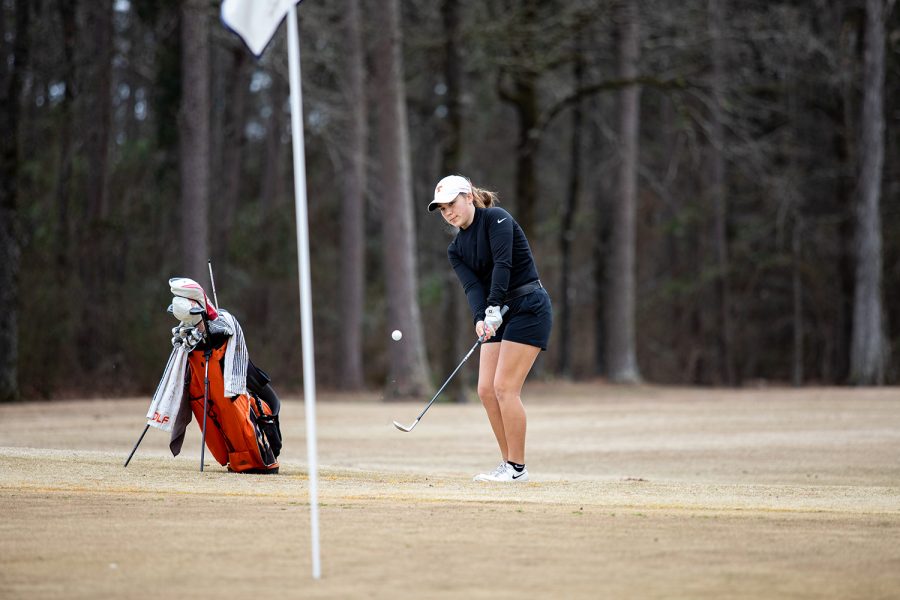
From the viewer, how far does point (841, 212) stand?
41156mm

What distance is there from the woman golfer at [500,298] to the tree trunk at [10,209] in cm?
1855

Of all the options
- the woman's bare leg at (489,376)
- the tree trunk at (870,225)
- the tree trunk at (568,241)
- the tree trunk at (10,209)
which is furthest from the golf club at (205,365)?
the tree trunk at (568,241)

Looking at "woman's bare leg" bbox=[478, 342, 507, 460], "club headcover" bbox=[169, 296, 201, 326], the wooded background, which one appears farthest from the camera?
the wooded background

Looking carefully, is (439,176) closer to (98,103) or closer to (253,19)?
(98,103)

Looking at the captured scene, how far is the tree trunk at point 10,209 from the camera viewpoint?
27109mm

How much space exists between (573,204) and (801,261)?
7.65m

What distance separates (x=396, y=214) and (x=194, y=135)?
15.8 ft

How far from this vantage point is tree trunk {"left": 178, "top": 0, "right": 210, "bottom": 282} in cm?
2805

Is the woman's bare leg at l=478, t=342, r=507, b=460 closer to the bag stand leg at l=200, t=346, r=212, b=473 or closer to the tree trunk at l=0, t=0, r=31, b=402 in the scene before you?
the bag stand leg at l=200, t=346, r=212, b=473

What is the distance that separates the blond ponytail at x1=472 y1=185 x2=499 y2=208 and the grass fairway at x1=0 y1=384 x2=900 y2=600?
6.95 ft

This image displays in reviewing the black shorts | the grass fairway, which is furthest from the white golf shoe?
the black shorts

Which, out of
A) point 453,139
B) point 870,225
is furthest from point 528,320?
point 870,225

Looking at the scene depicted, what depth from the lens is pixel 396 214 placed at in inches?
1199

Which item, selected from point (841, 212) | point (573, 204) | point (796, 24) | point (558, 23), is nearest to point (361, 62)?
point (558, 23)
